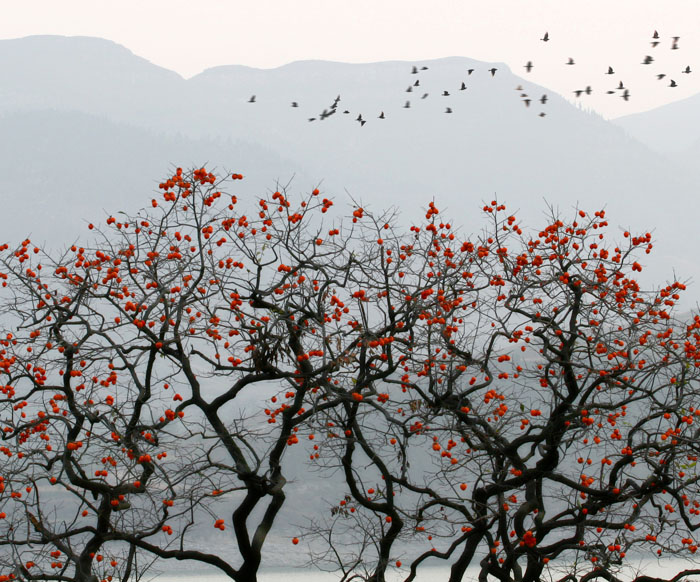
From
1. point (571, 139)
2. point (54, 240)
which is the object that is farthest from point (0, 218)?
point (571, 139)

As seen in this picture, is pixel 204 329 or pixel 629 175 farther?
pixel 629 175

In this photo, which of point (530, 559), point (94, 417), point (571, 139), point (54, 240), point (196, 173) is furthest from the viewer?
point (571, 139)

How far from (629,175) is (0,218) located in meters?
130

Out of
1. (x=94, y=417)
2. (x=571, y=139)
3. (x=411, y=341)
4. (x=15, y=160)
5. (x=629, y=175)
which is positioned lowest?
(x=94, y=417)

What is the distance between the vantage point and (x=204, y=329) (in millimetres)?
7824

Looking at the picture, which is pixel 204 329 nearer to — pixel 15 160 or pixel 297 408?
pixel 297 408

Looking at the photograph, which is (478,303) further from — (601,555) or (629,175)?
(629,175)

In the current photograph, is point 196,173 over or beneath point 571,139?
beneath

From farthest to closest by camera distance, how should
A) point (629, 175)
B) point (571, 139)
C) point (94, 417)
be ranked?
1. point (571, 139)
2. point (629, 175)
3. point (94, 417)

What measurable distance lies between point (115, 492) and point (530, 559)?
4.38m

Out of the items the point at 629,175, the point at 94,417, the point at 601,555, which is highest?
the point at 629,175

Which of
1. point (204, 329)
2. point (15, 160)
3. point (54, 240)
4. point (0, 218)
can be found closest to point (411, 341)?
point (204, 329)

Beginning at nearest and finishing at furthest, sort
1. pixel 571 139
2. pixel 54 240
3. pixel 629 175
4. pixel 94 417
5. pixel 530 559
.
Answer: pixel 94 417
pixel 530 559
pixel 54 240
pixel 629 175
pixel 571 139

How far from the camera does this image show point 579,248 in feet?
30.3
